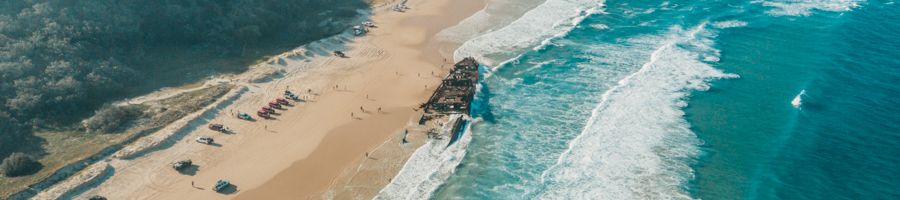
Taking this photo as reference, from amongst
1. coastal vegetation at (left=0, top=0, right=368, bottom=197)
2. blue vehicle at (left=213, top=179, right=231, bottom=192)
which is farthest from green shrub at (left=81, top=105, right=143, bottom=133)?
blue vehicle at (left=213, top=179, right=231, bottom=192)

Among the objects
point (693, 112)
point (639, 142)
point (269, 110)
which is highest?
point (269, 110)

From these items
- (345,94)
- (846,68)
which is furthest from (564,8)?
(345,94)

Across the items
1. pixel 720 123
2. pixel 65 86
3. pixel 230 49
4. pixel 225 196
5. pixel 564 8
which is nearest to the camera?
pixel 225 196

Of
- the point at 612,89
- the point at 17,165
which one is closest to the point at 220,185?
the point at 17,165

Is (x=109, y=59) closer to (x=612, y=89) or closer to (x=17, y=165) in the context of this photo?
(x=17, y=165)

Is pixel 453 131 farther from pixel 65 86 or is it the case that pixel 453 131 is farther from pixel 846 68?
pixel 846 68

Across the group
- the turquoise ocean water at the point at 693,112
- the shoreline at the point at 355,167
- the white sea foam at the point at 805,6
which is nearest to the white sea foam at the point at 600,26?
Answer: the turquoise ocean water at the point at 693,112
